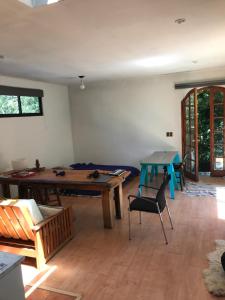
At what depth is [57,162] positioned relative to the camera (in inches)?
247

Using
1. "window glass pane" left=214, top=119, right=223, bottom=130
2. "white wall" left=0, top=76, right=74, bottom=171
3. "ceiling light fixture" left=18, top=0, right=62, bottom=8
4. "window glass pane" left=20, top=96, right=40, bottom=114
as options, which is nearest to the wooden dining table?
"white wall" left=0, top=76, right=74, bottom=171

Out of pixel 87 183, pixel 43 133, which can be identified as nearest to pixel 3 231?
pixel 87 183

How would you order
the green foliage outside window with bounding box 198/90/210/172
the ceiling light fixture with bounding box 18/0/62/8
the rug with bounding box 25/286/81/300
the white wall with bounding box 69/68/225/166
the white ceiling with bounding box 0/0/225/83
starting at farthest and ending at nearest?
the white wall with bounding box 69/68/225/166 < the green foliage outside window with bounding box 198/90/210/172 < the rug with bounding box 25/286/81/300 < the white ceiling with bounding box 0/0/225/83 < the ceiling light fixture with bounding box 18/0/62/8

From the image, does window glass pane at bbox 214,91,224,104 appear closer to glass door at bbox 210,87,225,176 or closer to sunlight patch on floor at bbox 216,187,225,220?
glass door at bbox 210,87,225,176

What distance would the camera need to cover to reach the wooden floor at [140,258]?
2213mm

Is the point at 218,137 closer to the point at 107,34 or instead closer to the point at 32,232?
the point at 107,34

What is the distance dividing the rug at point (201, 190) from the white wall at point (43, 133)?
321cm

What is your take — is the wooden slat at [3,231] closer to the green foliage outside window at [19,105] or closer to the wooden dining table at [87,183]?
the wooden dining table at [87,183]

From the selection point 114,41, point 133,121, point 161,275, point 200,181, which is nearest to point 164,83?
point 133,121

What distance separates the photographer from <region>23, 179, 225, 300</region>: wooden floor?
2.21 m

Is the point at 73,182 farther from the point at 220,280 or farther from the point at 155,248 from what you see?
the point at 220,280

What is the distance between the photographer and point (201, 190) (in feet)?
15.7

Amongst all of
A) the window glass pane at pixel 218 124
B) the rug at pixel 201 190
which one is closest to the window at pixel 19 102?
the rug at pixel 201 190

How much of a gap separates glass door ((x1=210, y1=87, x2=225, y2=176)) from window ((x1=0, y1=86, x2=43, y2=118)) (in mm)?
3855
